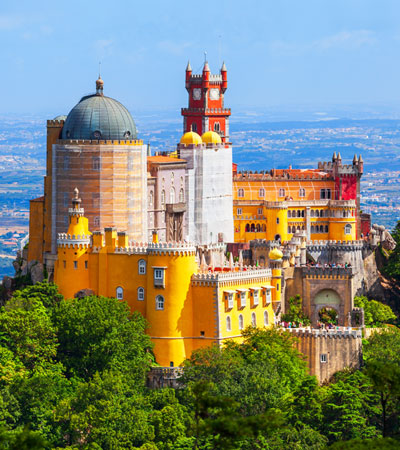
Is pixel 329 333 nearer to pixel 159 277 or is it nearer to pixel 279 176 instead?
pixel 159 277

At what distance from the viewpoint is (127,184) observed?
13650 cm

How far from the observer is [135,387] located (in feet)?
396

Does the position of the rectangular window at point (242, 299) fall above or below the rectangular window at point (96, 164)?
below

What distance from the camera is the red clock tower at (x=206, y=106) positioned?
175m

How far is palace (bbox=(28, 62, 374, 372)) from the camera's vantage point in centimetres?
12419

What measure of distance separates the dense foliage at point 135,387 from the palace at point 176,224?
2.51 metres

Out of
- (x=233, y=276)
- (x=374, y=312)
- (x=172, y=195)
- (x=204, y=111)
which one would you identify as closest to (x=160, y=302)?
(x=233, y=276)

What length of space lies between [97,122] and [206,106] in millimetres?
40390

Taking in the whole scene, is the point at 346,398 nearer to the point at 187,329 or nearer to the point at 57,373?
the point at 187,329

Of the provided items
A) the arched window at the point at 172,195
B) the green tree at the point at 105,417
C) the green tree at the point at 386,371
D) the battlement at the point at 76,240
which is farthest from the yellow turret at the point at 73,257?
the green tree at the point at 386,371

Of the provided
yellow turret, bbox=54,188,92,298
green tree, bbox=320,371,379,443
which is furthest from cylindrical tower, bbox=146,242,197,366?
green tree, bbox=320,371,379,443

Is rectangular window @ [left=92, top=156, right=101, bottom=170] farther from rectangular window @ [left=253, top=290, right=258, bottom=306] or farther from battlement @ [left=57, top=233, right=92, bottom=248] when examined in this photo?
rectangular window @ [left=253, top=290, right=258, bottom=306]

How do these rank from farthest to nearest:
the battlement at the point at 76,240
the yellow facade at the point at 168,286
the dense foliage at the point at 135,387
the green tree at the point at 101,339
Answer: the battlement at the point at 76,240, the yellow facade at the point at 168,286, the green tree at the point at 101,339, the dense foliage at the point at 135,387

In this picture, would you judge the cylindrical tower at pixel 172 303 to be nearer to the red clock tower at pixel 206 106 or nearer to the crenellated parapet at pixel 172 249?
the crenellated parapet at pixel 172 249
